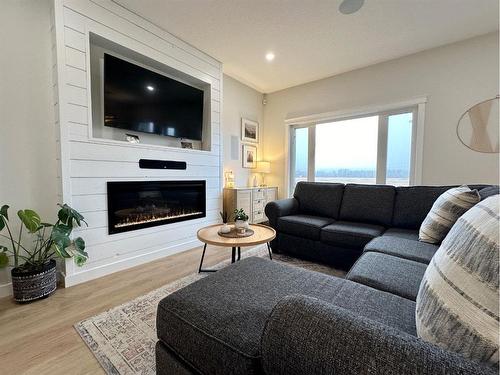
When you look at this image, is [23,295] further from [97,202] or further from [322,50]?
[322,50]

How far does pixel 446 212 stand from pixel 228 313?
5.79 feet

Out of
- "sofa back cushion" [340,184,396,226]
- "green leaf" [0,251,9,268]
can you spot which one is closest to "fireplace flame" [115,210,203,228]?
"green leaf" [0,251,9,268]

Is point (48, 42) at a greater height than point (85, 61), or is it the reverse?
point (48, 42)

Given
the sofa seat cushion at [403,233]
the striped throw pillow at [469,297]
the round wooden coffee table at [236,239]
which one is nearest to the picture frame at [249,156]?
the round wooden coffee table at [236,239]

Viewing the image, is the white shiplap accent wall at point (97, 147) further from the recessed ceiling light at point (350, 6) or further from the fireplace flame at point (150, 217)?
the recessed ceiling light at point (350, 6)

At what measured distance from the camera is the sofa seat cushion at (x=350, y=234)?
2.10 m

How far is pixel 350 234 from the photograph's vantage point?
217 cm

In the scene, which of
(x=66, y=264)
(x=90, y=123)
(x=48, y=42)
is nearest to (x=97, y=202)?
(x=66, y=264)

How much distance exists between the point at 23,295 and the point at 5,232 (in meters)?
0.56

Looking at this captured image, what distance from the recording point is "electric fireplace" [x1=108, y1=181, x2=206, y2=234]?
7.54 ft

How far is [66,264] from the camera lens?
6.33 ft

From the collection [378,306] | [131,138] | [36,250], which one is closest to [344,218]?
[378,306]

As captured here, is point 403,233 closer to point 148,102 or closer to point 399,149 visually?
point 399,149

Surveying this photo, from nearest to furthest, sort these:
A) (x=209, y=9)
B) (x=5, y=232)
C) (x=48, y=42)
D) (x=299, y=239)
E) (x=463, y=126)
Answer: (x=5, y=232)
(x=48, y=42)
(x=209, y=9)
(x=299, y=239)
(x=463, y=126)
